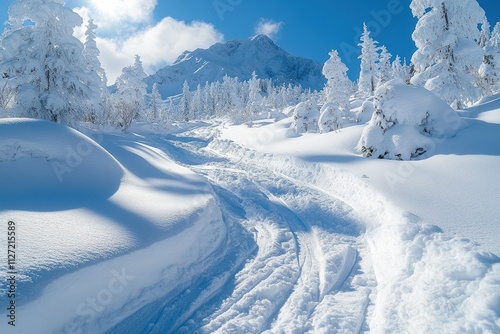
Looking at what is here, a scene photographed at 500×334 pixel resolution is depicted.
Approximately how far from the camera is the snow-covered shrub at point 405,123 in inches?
487

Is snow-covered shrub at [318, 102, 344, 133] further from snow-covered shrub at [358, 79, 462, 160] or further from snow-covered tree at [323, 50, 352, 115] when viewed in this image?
snow-covered shrub at [358, 79, 462, 160]

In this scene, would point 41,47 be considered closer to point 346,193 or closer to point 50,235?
point 50,235

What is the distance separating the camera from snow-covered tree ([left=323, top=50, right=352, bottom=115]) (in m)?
37.1

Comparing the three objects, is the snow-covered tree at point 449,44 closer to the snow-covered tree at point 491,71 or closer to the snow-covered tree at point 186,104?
the snow-covered tree at point 491,71

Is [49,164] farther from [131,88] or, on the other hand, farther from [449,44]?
[131,88]

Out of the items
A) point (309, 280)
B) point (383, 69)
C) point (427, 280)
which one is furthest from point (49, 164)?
point (383, 69)

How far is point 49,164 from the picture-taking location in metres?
7.17

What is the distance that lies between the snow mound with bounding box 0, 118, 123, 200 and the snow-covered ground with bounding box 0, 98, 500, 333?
0.04m

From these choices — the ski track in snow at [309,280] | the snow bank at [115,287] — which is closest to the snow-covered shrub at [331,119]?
the ski track in snow at [309,280]

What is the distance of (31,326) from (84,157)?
5.46 meters

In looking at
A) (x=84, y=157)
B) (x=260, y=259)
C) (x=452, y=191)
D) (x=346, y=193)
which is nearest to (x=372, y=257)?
(x=260, y=259)

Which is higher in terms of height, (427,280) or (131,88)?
(131,88)

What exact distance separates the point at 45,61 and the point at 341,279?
1993 centimetres

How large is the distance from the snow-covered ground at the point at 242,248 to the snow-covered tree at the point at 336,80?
89.7 feet
